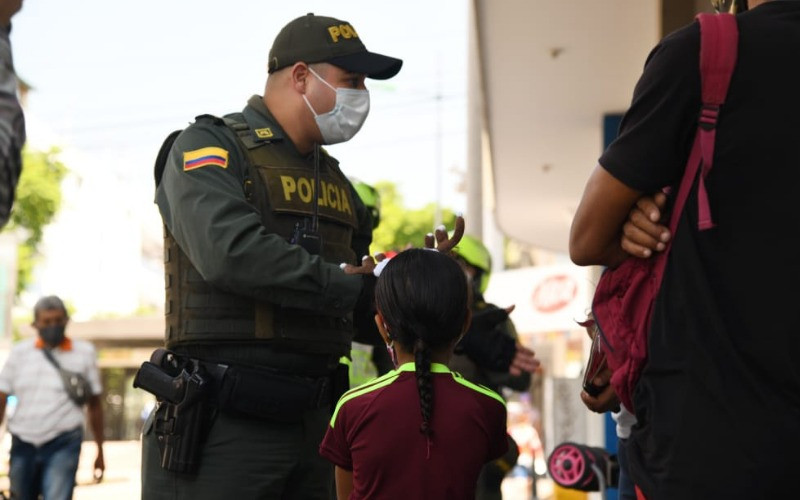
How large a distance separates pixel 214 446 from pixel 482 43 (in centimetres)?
763

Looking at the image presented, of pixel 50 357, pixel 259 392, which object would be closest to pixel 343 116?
pixel 259 392

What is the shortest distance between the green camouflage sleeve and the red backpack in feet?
3.37

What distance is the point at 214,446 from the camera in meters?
3.06

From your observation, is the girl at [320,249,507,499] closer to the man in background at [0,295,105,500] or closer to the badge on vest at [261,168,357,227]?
the badge on vest at [261,168,357,227]

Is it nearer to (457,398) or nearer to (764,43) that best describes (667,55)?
(764,43)

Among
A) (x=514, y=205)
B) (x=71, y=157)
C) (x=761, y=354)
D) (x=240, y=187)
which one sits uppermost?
(x=71, y=157)

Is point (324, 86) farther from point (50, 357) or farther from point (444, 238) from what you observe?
point (50, 357)

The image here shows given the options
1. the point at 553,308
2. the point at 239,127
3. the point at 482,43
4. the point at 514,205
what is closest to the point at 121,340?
the point at 553,308

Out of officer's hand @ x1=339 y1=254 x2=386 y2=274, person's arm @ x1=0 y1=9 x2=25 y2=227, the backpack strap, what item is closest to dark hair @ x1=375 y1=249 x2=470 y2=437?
officer's hand @ x1=339 y1=254 x2=386 y2=274

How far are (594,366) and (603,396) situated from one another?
10 centimetres

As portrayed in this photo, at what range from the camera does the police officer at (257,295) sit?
9.85 ft

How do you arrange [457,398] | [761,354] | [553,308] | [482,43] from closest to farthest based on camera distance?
[761,354]
[457,398]
[482,43]
[553,308]

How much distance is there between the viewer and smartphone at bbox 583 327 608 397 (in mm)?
2391

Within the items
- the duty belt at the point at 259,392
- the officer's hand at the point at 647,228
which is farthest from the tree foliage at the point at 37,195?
the officer's hand at the point at 647,228
